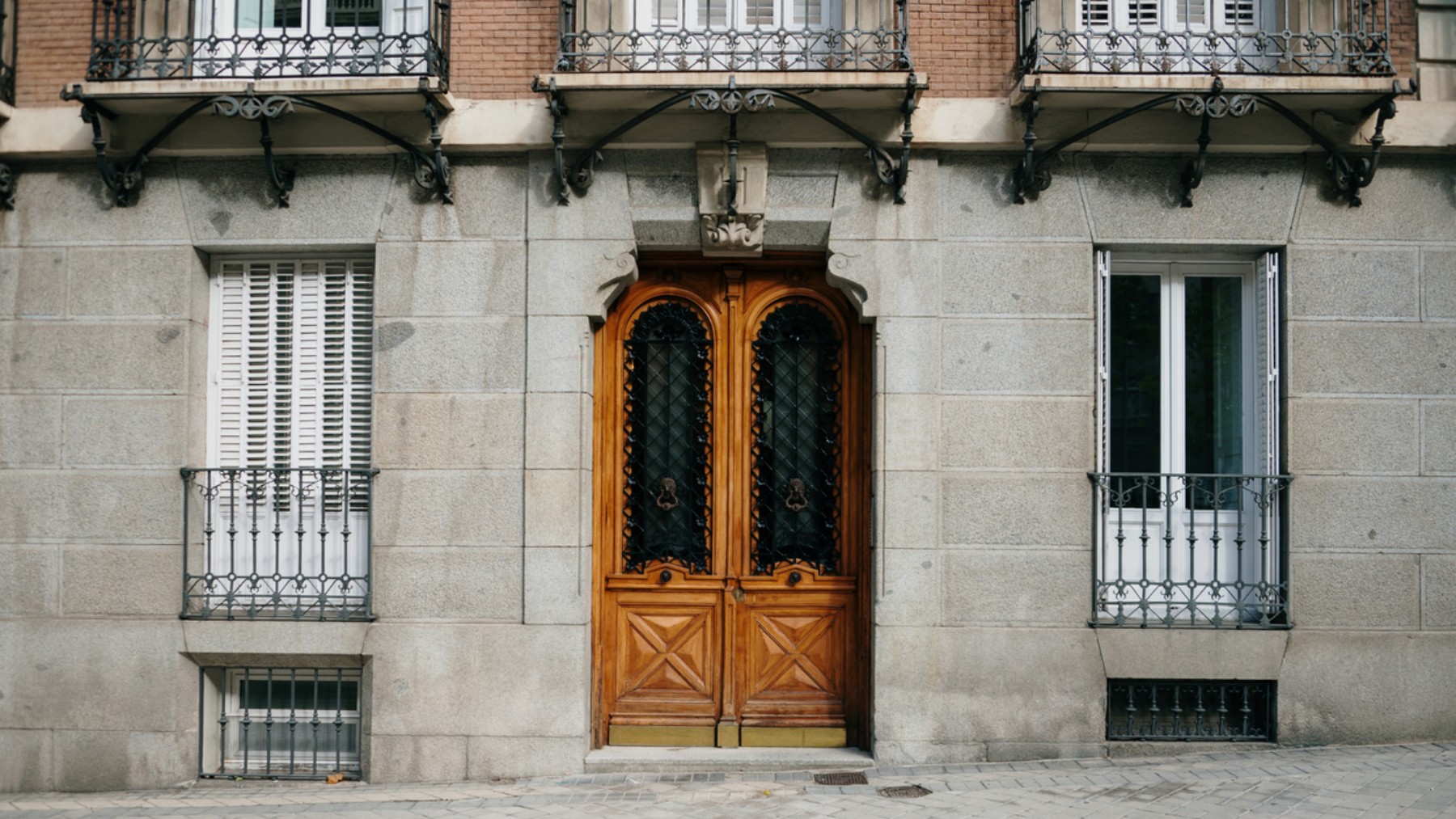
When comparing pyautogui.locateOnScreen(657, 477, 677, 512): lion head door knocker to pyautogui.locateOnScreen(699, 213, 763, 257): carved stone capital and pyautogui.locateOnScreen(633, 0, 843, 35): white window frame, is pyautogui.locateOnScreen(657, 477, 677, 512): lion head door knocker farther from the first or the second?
pyautogui.locateOnScreen(633, 0, 843, 35): white window frame

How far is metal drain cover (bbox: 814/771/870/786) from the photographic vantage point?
8.12 meters

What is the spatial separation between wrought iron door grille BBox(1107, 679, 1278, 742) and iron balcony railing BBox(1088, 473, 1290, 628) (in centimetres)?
46

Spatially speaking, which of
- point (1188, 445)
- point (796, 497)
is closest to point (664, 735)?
point (796, 497)

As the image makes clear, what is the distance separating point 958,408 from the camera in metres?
8.56

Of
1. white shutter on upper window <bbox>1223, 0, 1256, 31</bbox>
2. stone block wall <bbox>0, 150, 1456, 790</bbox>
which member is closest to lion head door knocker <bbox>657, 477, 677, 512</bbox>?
stone block wall <bbox>0, 150, 1456, 790</bbox>

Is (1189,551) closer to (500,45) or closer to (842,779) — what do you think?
(842,779)

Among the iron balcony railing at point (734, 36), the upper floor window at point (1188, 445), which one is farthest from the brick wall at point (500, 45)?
the upper floor window at point (1188, 445)

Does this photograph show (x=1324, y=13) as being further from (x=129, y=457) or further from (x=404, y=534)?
(x=129, y=457)

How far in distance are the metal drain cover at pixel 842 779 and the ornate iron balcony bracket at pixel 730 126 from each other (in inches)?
158

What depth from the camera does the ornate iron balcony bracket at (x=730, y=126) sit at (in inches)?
319

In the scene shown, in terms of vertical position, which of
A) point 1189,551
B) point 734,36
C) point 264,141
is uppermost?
point 734,36

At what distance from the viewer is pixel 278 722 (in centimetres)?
891

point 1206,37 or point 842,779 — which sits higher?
point 1206,37

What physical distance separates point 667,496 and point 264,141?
12.5 ft
